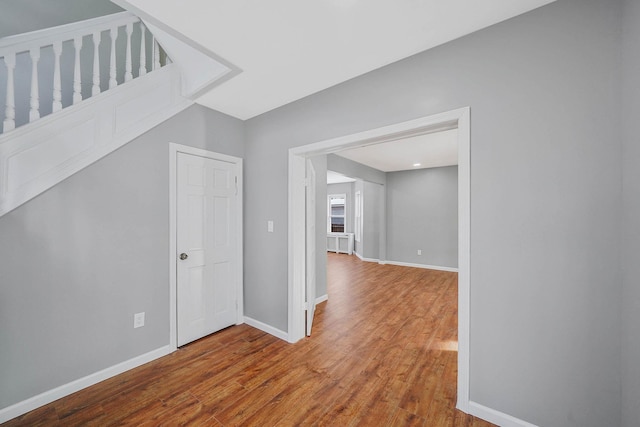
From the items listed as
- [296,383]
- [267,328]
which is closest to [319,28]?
[296,383]

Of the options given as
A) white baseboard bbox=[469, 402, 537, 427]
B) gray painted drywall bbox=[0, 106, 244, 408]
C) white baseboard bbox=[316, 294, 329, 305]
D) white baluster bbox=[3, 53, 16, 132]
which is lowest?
white baseboard bbox=[316, 294, 329, 305]

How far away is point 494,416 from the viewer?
157 cm

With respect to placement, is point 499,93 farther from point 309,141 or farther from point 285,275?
point 285,275

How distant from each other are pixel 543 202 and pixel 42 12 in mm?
4826

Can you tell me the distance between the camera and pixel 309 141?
2.51m

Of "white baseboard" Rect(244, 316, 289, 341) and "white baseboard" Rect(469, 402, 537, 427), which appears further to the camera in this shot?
"white baseboard" Rect(244, 316, 289, 341)

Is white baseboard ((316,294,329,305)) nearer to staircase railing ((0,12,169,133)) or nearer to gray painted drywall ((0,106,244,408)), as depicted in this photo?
gray painted drywall ((0,106,244,408))

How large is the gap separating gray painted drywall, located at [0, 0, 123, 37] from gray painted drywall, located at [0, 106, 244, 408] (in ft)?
5.88

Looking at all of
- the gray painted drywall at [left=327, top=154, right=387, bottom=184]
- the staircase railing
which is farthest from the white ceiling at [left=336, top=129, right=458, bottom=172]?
the staircase railing

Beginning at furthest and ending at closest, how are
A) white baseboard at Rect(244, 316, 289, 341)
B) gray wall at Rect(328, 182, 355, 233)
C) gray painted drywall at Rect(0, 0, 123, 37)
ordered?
gray wall at Rect(328, 182, 355, 233) → white baseboard at Rect(244, 316, 289, 341) → gray painted drywall at Rect(0, 0, 123, 37)

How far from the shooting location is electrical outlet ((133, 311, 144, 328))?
2.22 metres

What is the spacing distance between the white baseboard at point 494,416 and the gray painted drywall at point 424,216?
486 cm

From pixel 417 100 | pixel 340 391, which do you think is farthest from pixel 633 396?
pixel 417 100

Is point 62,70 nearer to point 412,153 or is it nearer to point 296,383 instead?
point 296,383
